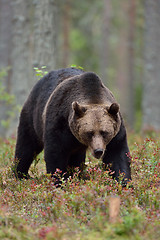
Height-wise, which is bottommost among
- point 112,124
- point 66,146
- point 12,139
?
point 12,139

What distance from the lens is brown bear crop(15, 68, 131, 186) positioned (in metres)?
5.26

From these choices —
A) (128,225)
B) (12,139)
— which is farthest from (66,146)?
(12,139)

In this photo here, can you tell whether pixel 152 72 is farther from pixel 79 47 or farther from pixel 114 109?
pixel 79 47

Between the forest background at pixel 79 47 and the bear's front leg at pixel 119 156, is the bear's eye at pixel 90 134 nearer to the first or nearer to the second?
the bear's front leg at pixel 119 156

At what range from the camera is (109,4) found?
25.1 m

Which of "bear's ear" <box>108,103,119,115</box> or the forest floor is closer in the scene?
the forest floor

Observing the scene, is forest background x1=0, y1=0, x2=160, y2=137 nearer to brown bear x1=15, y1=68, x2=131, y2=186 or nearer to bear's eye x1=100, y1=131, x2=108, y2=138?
brown bear x1=15, y1=68, x2=131, y2=186

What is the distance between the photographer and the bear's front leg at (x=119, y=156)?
570 cm

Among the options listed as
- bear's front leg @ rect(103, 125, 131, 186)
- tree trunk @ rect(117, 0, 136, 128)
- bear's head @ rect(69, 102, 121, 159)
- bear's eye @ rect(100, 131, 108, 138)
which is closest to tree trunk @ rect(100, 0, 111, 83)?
tree trunk @ rect(117, 0, 136, 128)

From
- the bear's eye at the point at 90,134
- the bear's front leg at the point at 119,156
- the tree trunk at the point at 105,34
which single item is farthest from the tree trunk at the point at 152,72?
the bear's eye at the point at 90,134

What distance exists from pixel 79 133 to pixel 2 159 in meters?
2.88

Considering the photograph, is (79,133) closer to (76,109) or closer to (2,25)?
(76,109)

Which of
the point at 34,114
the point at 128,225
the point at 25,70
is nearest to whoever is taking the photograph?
the point at 128,225

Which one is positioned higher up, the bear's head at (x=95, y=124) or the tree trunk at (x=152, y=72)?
the bear's head at (x=95, y=124)
